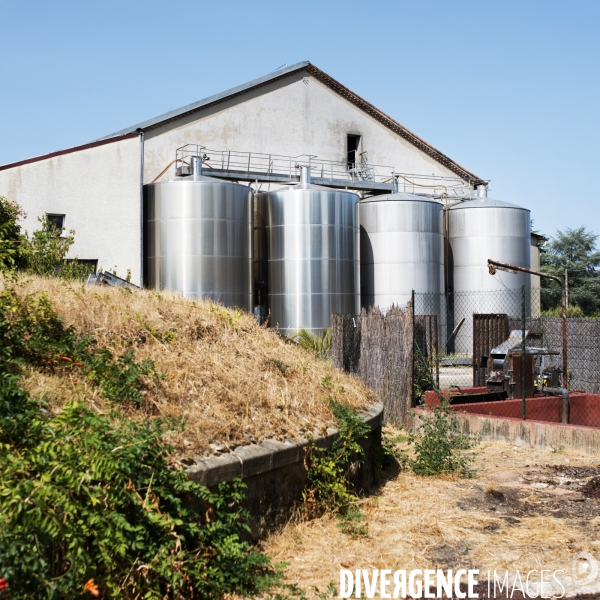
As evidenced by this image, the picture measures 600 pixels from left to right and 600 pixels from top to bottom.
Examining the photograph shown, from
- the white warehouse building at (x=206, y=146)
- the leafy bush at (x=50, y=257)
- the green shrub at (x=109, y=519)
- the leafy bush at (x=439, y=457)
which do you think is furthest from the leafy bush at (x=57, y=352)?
the white warehouse building at (x=206, y=146)

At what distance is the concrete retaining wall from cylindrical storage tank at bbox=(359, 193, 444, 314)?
75.4 ft

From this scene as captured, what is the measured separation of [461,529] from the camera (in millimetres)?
6285

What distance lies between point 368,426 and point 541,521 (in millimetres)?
1783

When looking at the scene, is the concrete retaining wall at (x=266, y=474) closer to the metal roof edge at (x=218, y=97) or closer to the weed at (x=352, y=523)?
the weed at (x=352, y=523)

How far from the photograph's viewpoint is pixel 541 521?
651cm

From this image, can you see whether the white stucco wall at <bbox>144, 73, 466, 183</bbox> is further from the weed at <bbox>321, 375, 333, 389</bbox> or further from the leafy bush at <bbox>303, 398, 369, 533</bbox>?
the leafy bush at <bbox>303, 398, 369, 533</bbox>

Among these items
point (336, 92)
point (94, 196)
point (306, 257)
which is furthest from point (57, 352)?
point (336, 92)

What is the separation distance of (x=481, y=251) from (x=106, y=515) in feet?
94.4

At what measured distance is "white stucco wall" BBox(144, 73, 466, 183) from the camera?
30250 mm

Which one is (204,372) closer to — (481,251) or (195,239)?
(195,239)

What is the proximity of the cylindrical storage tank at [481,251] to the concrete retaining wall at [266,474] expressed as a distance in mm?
24831

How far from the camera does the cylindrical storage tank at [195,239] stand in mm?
24906

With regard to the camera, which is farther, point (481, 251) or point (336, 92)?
point (336, 92)

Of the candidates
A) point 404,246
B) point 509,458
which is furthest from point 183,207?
point 509,458
